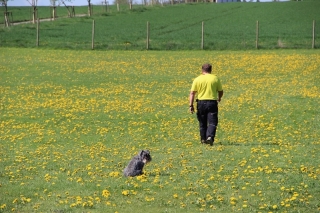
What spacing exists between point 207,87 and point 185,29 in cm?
4985

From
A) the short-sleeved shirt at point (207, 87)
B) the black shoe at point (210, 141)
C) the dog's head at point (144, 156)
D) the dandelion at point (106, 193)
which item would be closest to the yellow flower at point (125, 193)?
the dandelion at point (106, 193)

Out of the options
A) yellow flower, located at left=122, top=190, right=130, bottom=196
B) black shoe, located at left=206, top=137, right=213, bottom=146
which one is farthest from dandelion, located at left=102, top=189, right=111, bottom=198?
black shoe, located at left=206, top=137, right=213, bottom=146

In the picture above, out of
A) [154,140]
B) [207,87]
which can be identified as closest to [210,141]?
[207,87]

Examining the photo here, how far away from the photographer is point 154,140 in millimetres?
16703

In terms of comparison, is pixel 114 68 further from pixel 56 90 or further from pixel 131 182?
pixel 131 182

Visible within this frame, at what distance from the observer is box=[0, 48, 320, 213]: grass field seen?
10.5m

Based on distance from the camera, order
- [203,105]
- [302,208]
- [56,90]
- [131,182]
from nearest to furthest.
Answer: [302,208] → [131,182] → [203,105] → [56,90]

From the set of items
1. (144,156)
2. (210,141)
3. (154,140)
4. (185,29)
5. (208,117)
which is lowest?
(154,140)

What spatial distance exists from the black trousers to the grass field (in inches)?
15.6

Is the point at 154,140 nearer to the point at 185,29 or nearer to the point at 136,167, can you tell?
the point at 136,167

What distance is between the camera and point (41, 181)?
11867mm

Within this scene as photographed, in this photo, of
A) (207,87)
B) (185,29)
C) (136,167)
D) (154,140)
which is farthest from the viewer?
(185,29)

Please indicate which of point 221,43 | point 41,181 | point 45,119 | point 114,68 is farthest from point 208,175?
point 221,43

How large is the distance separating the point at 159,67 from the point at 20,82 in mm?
8947
